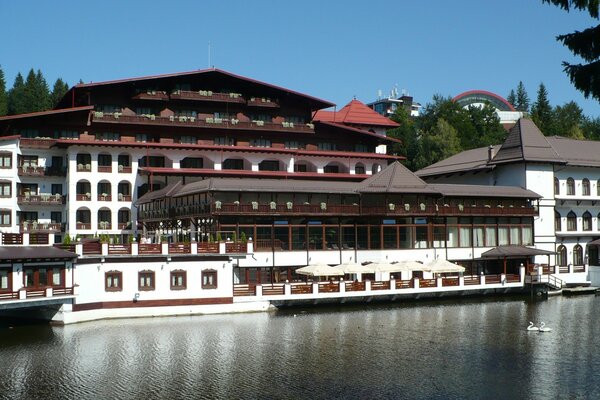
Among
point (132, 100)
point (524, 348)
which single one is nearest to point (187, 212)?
point (132, 100)

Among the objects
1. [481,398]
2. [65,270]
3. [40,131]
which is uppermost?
[40,131]

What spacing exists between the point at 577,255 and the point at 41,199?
53.4m

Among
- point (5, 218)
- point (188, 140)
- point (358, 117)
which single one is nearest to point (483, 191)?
point (188, 140)

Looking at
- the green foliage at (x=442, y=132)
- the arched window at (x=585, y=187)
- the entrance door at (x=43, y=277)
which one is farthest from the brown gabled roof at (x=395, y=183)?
the green foliage at (x=442, y=132)

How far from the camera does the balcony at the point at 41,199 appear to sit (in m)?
70.4

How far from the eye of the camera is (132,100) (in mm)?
74812

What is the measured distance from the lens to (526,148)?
2813 inches

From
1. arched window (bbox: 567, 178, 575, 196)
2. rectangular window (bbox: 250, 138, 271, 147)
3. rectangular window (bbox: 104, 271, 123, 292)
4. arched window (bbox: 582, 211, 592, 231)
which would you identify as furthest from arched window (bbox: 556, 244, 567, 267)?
rectangular window (bbox: 104, 271, 123, 292)

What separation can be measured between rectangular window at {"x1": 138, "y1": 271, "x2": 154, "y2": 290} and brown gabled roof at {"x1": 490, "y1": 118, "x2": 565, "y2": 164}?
3906 centimetres

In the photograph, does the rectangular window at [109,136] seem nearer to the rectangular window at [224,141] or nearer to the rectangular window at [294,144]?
the rectangular window at [224,141]

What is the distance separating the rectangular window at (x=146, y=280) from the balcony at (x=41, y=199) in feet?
90.2

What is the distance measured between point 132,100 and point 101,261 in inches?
1227

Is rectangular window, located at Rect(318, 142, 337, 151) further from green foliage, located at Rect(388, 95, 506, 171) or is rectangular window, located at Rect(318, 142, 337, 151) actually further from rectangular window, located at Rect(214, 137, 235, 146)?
green foliage, located at Rect(388, 95, 506, 171)

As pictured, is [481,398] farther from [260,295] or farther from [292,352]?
[260,295]
